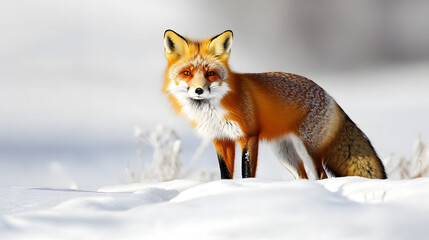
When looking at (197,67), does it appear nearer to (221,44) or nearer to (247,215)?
(221,44)

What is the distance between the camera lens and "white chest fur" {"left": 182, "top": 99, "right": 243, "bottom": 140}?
4707 mm

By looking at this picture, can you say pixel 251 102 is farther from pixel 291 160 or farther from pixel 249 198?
pixel 249 198

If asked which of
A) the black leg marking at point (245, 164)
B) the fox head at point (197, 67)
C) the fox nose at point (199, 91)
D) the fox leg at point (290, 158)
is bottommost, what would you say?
the fox leg at point (290, 158)

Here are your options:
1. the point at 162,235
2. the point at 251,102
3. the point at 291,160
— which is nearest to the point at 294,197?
the point at 162,235

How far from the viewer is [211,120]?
15.7ft

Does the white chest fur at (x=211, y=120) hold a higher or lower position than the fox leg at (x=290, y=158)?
higher

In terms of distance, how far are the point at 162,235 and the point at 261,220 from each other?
51 centimetres

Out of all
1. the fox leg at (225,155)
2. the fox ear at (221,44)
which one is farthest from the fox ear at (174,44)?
the fox leg at (225,155)

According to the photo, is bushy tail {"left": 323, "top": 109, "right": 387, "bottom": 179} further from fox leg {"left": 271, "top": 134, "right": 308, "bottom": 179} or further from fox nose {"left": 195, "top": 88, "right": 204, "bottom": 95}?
fox nose {"left": 195, "top": 88, "right": 204, "bottom": 95}

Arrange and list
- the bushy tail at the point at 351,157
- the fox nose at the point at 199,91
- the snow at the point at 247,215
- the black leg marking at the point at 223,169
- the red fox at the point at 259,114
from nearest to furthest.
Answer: the snow at the point at 247,215 → the fox nose at the point at 199,91 → the red fox at the point at 259,114 → the black leg marking at the point at 223,169 → the bushy tail at the point at 351,157

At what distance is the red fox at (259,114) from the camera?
4.65m

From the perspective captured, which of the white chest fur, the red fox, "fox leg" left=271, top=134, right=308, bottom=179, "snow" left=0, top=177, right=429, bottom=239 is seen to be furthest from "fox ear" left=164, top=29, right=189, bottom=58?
"snow" left=0, top=177, right=429, bottom=239

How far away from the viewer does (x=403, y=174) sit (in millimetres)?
6125

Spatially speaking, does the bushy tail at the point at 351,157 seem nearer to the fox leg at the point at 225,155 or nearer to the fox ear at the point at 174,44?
the fox leg at the point at 225,155
